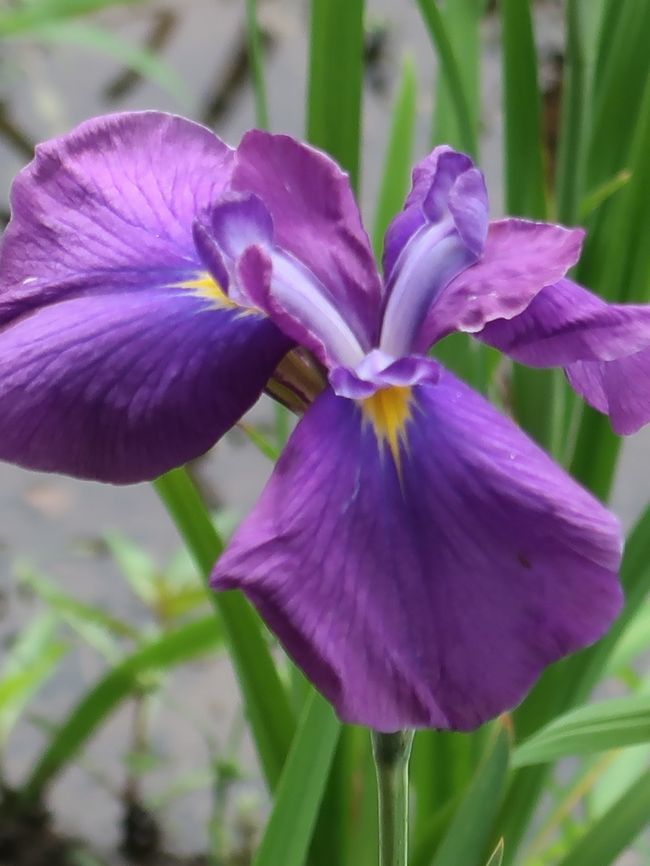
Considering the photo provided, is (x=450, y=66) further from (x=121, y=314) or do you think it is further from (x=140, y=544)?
(x=140, y=544)

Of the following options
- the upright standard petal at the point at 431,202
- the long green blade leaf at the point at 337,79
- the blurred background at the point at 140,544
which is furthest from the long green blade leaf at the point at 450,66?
the blurred background at the point at 140,544

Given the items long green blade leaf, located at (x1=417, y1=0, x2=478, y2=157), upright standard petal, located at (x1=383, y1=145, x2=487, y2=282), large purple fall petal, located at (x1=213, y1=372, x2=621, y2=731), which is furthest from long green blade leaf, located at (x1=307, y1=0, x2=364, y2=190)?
large purple fall petal, located at (x1=213, y1=372, x2=621, y2=731)

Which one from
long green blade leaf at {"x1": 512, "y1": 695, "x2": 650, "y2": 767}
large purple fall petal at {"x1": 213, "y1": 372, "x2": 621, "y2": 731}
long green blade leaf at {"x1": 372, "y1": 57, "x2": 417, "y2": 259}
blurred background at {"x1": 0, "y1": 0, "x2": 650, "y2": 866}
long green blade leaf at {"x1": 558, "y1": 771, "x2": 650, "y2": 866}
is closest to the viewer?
large purple fall petal at {"x1": 213, "y1": 372, "x2": 621, "y2": 731}

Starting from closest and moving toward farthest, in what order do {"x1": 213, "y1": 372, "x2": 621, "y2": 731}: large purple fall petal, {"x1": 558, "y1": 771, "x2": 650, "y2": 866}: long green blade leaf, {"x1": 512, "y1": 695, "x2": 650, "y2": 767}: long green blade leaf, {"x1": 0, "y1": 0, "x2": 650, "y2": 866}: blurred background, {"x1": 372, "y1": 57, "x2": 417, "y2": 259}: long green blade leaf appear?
{"x1": 213, "y1": 372, "x2": 621, "y2": 731}: large purple fall petal → {"x1": 512, "y1": 695, "x2": 650, "y2": 767}: long green blade leaf → {"x1": 558, "y1": 771, "x2": 650, "y2": 866}: long green blade leaf → {"x1": 372, "y1": 57, "x2": 417, "y2": 259}: long green blade leaf → {"x1": 0, "y1": 0, "x2": 650, "y2": 866}: blurred background

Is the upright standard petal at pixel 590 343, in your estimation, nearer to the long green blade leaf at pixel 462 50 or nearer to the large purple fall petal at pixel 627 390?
the large purple fall petal at pixel 627 390

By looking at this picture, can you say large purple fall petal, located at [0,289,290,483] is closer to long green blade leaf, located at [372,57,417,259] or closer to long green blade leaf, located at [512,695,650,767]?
long green blade leaf, located at [512,695,650,767]

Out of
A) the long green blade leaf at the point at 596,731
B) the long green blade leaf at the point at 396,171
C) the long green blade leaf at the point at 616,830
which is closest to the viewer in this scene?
the long green blade leaf at the point at 596,731

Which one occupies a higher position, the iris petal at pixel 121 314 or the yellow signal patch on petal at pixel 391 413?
the iris petal at pixel 121 314
